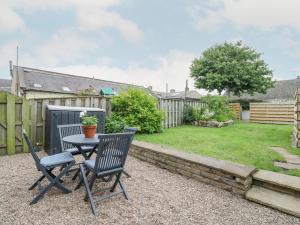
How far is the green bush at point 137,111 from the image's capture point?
6.82 m

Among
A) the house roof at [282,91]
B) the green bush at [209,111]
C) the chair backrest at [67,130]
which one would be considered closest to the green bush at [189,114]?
the green bush at [209,111]

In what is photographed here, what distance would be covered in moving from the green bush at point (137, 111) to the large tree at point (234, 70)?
13.9 m

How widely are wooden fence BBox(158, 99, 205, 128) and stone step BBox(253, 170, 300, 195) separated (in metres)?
5.89

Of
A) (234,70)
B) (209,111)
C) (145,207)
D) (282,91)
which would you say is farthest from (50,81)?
(282,91)

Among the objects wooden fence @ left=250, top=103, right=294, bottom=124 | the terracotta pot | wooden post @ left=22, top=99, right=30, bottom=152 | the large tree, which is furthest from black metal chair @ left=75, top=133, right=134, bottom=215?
the large tree

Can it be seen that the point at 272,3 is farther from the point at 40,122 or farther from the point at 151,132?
the point at 40,122

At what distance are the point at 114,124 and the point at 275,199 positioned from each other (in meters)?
4.72

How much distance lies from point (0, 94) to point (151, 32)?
8.61 metres

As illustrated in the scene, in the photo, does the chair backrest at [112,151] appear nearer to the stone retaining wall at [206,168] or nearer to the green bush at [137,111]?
the stone retaining wall at [206,168]

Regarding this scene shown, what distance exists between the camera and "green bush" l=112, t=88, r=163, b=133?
6816 millimetres

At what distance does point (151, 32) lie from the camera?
11258mm

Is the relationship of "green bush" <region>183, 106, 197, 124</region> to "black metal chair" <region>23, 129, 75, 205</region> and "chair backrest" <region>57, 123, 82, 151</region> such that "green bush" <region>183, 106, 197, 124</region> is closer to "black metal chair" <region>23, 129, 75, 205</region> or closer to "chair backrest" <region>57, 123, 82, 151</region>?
"chair backrest" <region>57, 123, 82, 151</region>

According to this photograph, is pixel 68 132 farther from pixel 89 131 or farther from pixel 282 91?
pixel 282 91

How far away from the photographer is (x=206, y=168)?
127 inches
